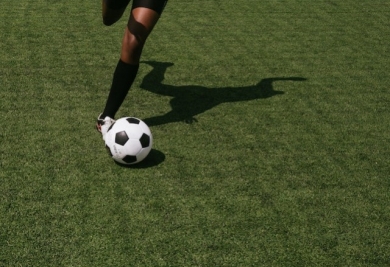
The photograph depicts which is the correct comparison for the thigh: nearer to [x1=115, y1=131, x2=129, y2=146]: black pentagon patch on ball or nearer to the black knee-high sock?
the black knee-high sock

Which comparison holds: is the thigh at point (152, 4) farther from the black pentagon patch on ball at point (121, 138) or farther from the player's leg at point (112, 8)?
the black pentagon patch on ball at point (121, 138)

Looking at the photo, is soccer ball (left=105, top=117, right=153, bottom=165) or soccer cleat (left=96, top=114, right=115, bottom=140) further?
soccer cleat (left=96, top=114, right=115, bottom=140)

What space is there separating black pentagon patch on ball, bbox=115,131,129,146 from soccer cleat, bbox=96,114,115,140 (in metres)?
0.27

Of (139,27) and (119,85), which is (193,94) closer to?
(119,85)

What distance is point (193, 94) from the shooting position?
4.58 m

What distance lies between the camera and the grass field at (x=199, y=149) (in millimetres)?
2689

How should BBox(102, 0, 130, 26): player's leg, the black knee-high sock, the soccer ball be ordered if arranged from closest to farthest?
the soccer ball, the black knee-high sock, BBox(102, 0, 130, 26): player's leg

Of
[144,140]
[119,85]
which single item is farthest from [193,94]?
[144,140]

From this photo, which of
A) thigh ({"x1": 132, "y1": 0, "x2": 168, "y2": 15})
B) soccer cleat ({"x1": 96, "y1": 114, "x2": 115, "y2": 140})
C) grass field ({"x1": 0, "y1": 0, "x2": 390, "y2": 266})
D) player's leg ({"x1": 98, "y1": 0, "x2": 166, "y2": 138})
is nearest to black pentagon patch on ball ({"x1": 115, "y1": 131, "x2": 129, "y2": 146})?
grass field ({"x1": 0, "y1": 0, "x2": 390, "y2": 266})

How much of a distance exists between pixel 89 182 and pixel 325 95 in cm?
249

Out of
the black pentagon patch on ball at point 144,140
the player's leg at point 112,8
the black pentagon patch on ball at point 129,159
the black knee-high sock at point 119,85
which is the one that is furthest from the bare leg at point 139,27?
the black pentagon patch on ball at point 129,159

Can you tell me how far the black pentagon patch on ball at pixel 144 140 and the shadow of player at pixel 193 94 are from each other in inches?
25.4

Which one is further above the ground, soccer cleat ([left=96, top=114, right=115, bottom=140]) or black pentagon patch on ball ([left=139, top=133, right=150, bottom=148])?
black pentagon patch on ball ([left=139, top=133, right=150, bottom=148])

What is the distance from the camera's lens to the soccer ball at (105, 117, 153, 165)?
10.8 feet
